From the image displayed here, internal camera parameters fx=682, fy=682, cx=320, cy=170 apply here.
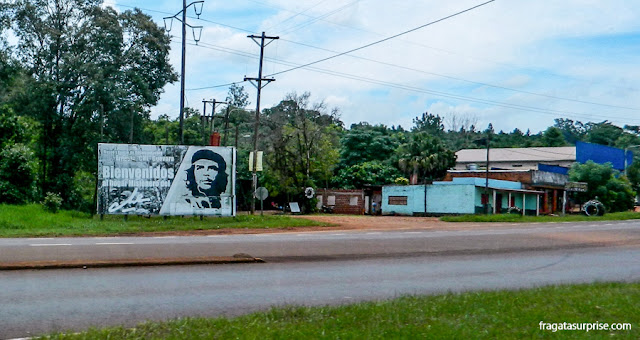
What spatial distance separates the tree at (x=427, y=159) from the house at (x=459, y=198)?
783 cm

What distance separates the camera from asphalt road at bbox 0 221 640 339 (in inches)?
376

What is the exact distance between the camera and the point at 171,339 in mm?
7117

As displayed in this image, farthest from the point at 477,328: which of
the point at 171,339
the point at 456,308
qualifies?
the point at 171,339

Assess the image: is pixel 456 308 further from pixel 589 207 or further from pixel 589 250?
pixel 589 207

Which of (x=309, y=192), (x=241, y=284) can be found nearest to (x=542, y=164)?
(x=309, y=192)

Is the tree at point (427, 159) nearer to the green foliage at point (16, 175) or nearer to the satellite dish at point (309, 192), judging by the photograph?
the satellite dish at point (309, 192)

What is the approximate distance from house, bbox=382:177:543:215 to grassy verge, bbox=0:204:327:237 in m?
18.7

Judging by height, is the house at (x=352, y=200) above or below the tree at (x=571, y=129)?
below

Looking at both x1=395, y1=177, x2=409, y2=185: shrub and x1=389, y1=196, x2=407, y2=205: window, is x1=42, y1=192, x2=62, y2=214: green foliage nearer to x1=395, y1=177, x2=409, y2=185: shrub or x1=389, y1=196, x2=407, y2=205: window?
x1=389, y1=196, x2=407, y2=205: window

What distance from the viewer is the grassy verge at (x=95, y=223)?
25.4 m

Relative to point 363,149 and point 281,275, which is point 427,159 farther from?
point 281,275

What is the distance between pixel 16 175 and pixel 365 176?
36.2 meters

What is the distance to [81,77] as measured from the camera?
42.0 meters

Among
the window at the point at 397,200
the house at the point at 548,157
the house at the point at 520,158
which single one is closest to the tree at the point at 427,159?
the window at the point at 397,200
